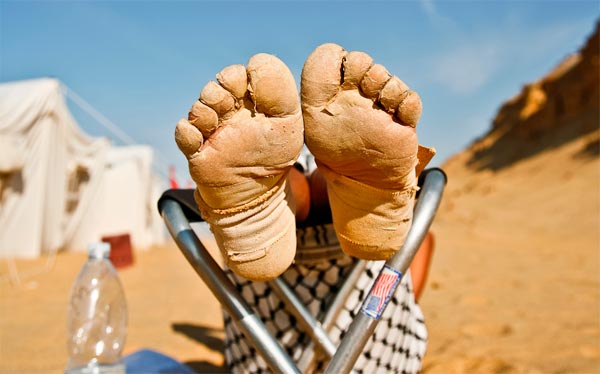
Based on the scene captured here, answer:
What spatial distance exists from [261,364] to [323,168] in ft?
1.86

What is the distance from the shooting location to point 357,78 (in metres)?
0.73

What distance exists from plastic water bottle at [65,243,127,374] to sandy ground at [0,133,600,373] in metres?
0.32

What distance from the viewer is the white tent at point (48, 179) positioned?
14.9 feet

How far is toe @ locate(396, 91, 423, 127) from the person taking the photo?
2.40 ft

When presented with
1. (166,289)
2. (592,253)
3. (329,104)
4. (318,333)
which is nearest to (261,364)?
(318,333)

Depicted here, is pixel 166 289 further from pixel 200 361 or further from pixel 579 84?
pixel 579 84

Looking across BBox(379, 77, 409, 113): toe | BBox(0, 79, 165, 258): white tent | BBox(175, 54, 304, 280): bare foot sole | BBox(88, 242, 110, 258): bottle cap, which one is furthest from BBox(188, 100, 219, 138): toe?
BBox(0, 79, 165, 258): white tent

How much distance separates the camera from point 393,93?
2.37 ft

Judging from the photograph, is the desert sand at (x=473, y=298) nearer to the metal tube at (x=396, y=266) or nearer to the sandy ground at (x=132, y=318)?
the sandy ground at (x=132, y=318)

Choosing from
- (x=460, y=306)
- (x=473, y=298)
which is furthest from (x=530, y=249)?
(x=460, y=306)

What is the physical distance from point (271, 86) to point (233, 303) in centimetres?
41

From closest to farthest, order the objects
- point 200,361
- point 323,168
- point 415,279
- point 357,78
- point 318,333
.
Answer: point 357,78
point 323,168
point 318,333
point 415,279
point 200,361

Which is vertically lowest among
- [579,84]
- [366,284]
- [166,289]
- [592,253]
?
[166,289]

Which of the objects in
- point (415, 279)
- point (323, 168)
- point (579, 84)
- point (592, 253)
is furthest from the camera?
point (579, 84)
